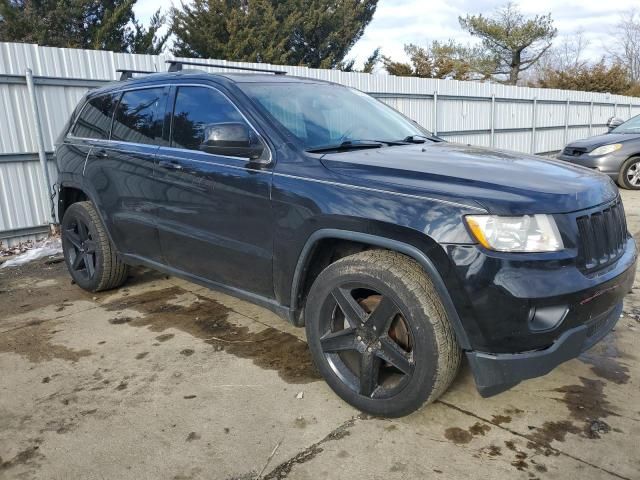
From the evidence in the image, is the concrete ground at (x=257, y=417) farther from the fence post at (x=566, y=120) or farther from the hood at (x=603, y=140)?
the fence post at (x=566, y=120)

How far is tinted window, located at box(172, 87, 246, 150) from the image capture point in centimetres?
339

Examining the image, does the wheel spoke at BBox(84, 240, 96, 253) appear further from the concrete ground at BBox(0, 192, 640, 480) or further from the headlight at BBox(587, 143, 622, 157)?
the headlight at BBox(587, 143, 622, 157)

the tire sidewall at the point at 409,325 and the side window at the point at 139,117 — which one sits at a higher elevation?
the side window at the point at 139,117

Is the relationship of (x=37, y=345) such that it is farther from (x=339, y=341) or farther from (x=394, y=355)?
(x=394, y=355)

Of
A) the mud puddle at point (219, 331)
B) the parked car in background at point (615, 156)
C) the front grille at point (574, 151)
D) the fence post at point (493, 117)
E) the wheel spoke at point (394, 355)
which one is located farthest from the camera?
the fence post at point (493, 117)

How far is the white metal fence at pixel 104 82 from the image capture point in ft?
21.7

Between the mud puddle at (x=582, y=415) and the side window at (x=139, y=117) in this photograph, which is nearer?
the mud puddle at (x=582, y=415)

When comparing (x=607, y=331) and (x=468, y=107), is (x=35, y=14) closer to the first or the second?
(x=468, y=107)

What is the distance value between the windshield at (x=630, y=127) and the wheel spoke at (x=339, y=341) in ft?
33.7

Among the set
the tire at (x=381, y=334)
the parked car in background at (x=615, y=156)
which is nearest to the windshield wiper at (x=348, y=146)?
the tire at (x=381, y=334)

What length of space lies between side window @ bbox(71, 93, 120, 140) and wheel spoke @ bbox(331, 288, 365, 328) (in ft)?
9.00

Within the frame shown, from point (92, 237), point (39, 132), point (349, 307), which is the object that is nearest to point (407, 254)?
point (349, 307)

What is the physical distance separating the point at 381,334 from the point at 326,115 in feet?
5.13

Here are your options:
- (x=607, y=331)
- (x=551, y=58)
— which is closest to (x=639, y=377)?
(x=607, y=331)
